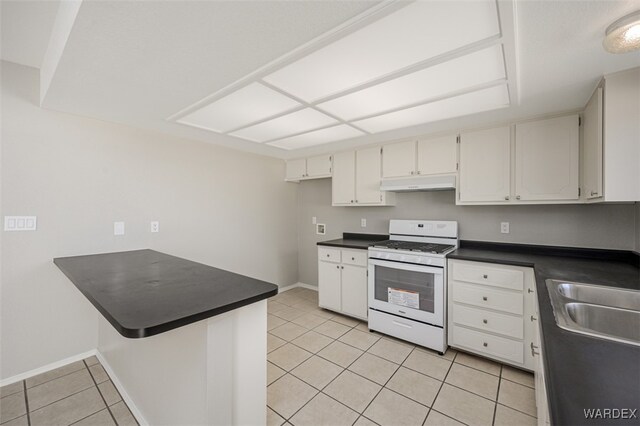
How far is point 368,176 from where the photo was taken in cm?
333

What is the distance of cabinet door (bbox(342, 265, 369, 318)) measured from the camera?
10.1 feet

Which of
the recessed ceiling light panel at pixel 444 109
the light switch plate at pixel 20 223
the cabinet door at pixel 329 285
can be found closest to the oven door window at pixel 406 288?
the cabinet door at pixel 329 285

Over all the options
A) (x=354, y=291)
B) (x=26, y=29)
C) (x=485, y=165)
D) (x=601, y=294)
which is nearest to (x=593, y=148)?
(x=485, y=165)

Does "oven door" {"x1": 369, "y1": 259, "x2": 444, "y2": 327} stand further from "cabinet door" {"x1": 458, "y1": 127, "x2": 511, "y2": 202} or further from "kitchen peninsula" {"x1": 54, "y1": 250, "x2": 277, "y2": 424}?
"kitchen peninsula" {"x1": 54, "y1": 250, "x2": 277, "y2": 424}

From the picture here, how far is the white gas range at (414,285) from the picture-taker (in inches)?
96.6

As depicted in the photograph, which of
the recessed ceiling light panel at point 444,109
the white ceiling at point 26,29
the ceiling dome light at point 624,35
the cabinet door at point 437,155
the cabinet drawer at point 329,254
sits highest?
the white ceiling at point 26,29

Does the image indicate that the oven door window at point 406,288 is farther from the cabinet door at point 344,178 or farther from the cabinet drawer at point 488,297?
the cabinet door at point 344,178

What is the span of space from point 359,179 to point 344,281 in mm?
1313

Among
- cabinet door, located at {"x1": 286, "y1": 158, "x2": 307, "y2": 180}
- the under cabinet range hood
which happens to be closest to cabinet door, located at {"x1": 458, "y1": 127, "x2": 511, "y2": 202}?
the under cabinet range hood

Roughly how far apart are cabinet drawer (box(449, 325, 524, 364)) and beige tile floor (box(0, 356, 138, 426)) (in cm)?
258

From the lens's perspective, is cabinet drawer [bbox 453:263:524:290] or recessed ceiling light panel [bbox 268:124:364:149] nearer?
cabinet drawer [bbox 453:263:524:290]

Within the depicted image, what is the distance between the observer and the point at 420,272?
Answer: 2.54m

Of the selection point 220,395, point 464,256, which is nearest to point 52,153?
point 220,395

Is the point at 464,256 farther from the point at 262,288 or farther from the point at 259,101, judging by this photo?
the point at 259,101
